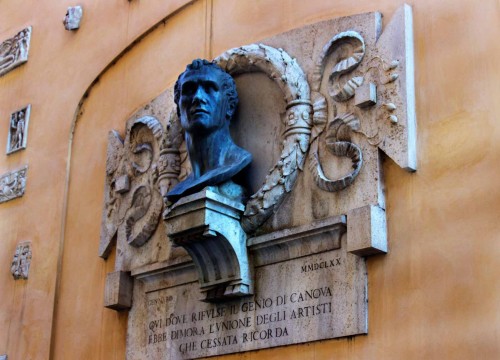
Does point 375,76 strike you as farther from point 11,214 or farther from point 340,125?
point 11,214

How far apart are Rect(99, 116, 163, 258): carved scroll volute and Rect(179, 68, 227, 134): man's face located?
718 millimetres

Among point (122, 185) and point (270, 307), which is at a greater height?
point (122, 185)

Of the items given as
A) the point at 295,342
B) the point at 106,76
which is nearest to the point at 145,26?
the point at 106,76

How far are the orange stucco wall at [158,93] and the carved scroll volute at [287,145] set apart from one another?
1.53 ft

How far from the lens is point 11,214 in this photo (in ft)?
29.0

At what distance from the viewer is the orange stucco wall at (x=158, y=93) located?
5434 mm

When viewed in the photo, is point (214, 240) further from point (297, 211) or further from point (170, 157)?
point (170, 157)

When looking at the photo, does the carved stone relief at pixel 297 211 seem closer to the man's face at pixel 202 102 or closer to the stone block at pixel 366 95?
the stone block at pixel 366 95

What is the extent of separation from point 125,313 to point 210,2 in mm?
2504

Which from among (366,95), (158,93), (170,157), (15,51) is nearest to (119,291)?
(170,157)

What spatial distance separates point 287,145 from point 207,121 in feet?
2.03

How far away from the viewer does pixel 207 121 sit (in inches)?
262

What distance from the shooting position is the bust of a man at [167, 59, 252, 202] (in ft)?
21.8

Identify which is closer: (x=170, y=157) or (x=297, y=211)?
(x=297, y=211)
